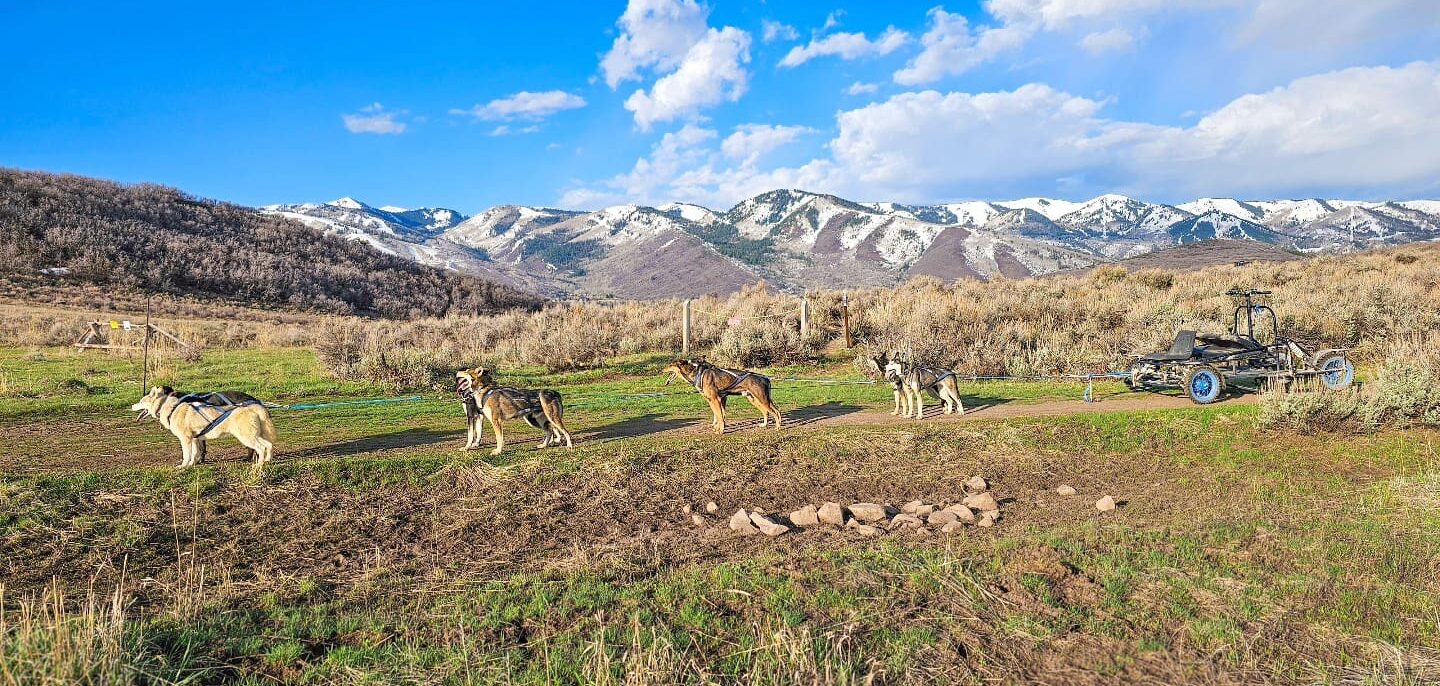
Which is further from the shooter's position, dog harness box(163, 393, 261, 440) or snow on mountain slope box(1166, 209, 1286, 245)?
snow on mountain slope box(1166, 209, 1286, 245)

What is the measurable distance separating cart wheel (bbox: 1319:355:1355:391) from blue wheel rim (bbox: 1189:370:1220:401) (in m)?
1.86

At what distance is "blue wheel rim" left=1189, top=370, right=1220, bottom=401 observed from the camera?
11703mm

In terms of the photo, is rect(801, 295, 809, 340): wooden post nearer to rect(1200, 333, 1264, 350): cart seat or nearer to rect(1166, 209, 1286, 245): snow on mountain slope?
rect(1200, 333, 1264, 350): cart seat

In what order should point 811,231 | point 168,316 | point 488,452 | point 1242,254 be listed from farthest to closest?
point 811,231
point 1242,254
point 168,316
point 488,452

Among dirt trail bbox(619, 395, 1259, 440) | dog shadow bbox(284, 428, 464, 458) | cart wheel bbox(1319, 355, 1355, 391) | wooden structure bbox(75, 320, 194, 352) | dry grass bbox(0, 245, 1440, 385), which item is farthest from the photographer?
wooden structure bbox(75, 320, 194, 352)

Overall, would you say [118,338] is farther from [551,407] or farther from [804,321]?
[804,321]

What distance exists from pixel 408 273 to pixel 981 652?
58.1m

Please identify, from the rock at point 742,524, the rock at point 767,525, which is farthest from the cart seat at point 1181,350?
the rock at point 742,524

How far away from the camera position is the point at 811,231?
147 meters

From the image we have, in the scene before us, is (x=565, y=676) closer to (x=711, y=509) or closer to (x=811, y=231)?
(x=711, y=509)

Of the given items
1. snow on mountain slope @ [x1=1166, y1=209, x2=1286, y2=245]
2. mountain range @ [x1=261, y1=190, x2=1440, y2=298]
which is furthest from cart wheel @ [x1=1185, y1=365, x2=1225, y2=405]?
snow on mountain slope @ [x1=1166, y1=209, x2=1286, y2=245]

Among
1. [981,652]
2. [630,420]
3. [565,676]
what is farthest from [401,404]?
[981,652]

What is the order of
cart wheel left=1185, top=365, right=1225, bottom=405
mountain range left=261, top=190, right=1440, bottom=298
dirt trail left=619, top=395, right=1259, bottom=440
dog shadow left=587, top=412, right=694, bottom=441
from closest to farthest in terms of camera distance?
dog shadow left=587, top=412, right=694, bottom=441, dirt trail left=619, top=395, right=1259, bottom=440, cart wheel left=1185, top=365, right=1225, bottom=405, mountain range left=261, top=190, right=1440, bottom=298

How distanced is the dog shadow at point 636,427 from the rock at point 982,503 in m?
4.72
